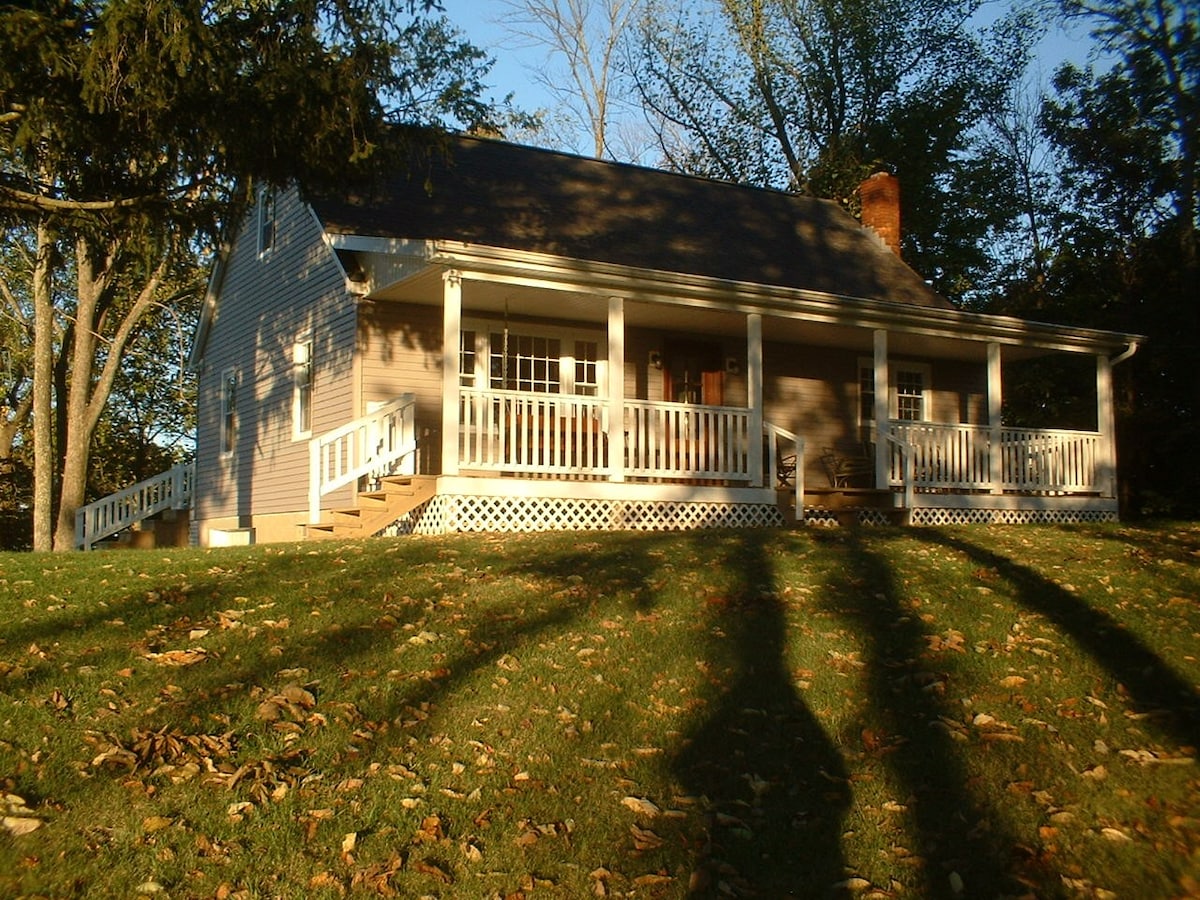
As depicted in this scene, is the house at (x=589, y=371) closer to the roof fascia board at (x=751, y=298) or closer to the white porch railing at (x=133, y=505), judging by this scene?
the roof fascia board at (x=751, y=298)

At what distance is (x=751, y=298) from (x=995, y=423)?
4.74m

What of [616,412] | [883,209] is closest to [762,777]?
[616,412]

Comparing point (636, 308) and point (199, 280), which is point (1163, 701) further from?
point (199, 280)

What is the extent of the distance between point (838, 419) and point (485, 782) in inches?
558

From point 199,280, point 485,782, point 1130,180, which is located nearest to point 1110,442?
point 1130,180

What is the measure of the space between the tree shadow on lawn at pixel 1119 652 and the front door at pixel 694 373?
24.9 ft

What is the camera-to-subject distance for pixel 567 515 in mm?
14375

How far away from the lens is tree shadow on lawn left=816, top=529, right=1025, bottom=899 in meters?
5.41

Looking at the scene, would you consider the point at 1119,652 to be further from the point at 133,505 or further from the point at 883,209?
the point at 133,505

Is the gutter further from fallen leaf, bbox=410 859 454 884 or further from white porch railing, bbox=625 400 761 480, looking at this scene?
fallen leaf, bbox=410 859 454 884

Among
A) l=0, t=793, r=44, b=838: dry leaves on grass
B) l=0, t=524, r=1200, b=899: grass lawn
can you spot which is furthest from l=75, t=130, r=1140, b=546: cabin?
l=0, t=793, r=44, b=838: dry leaves on grass

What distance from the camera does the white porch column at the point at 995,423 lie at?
699 inches

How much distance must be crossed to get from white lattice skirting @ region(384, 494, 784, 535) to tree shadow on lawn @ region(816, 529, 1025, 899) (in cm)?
517

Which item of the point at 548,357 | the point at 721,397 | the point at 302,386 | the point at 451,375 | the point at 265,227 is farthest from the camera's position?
the point at 265,227
